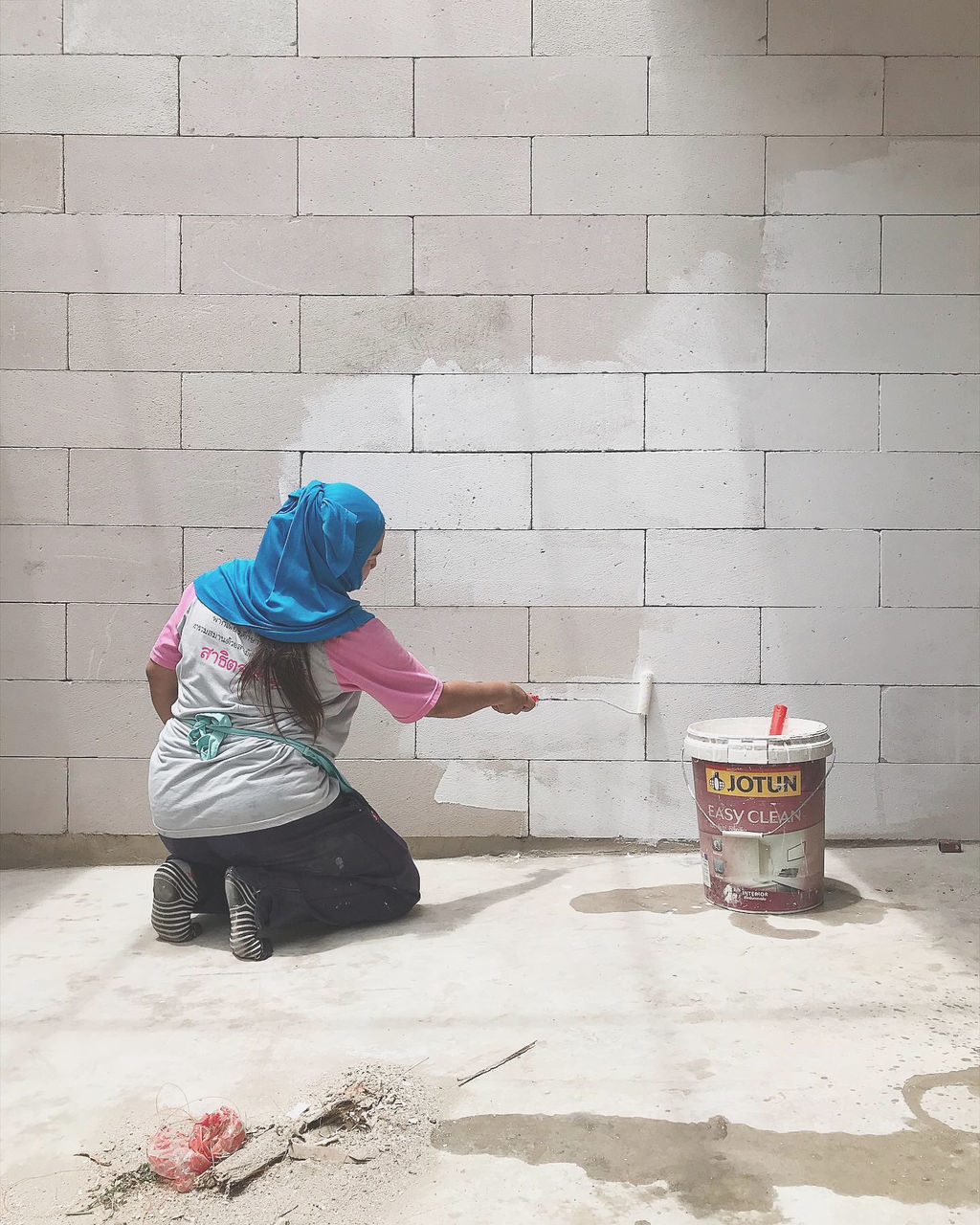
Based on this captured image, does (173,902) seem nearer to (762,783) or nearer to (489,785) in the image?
(489,785)

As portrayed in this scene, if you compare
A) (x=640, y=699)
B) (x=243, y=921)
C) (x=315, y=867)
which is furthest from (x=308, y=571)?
(x=640, y=699)

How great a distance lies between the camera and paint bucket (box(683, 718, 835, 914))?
284cm

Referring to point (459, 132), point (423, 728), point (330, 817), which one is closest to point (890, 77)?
point (459, 132)

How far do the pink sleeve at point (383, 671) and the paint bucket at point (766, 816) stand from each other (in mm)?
792

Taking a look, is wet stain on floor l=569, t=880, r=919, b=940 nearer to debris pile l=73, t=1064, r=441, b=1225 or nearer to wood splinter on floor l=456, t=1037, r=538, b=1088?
wood splinter on floor l=456, t=1037, r=538, b=1088

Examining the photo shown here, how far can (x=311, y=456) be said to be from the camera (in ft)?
11.3

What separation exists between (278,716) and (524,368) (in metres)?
1.42

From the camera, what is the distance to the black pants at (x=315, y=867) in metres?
2.71

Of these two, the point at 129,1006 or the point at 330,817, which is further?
the point at 330,817

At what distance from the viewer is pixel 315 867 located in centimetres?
275

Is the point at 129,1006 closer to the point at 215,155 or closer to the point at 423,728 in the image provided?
the point at 423,728

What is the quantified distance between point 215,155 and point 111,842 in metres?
2.23

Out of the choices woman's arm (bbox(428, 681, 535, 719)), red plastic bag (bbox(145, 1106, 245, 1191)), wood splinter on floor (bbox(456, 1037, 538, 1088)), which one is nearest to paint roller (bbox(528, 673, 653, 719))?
woman's arm (bbox(428, 681, 535, 719))

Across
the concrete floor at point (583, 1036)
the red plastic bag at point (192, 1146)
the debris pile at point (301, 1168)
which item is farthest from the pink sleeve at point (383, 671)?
the red plastic bag at point (192, 1146)
